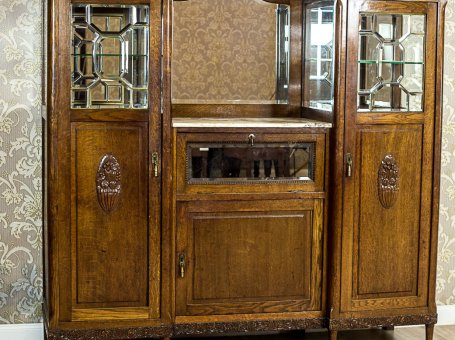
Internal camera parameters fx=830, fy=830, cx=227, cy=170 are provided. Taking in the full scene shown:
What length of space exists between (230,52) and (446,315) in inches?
68.2

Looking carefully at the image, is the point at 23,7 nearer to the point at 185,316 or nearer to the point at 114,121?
the point at 114,121

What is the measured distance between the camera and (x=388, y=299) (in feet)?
12.0

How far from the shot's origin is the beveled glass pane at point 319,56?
362 cm

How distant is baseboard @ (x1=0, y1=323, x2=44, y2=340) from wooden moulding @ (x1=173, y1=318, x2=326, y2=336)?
2.33 ft

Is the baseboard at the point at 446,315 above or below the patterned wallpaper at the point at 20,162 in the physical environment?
below

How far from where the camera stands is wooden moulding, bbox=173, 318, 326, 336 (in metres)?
3.51

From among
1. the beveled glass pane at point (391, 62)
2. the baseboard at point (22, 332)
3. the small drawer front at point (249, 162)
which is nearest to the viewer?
the small drawer front at point (249, 162)

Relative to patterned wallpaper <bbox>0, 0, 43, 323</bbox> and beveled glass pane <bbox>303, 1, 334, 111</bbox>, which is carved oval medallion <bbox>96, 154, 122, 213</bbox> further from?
beveled glass pane <bbox>303, 1, 334, 111</bbox>

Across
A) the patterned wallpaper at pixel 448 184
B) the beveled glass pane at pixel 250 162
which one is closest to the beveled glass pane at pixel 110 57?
the beveled glass pane at pixel 250 162

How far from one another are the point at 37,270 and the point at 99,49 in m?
Answer: 1.08

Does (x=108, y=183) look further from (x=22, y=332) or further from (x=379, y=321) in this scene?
(x=379, y=321)

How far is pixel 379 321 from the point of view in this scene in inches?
143

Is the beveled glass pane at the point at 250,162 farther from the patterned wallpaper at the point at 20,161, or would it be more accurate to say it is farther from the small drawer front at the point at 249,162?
the patterned wallpaper at the point at 20,161

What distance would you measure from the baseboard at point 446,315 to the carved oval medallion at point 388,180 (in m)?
0.93
